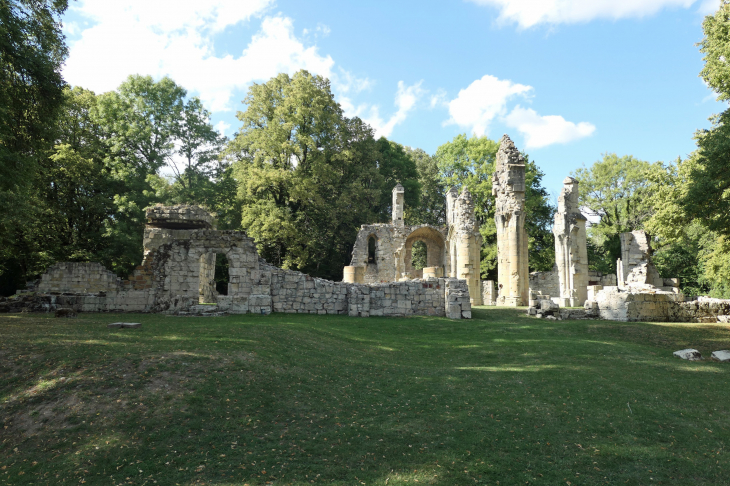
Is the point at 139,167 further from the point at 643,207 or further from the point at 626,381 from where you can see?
the point at 643,207

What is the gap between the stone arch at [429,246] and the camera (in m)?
35.8

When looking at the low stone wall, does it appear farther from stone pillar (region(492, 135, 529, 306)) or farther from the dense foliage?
stone pillar (region(492, 135, 529, 306))

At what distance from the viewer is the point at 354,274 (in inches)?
1260

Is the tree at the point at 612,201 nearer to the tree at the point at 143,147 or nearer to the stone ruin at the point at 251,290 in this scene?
the stone ruin at the point at 251,290

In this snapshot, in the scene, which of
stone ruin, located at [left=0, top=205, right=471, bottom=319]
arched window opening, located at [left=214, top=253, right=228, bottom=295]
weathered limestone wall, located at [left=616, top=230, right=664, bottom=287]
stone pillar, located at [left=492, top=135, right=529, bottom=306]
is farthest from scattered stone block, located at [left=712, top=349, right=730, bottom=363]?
arched window opening, located at [left=214, top=253, right=228, bottom=295]

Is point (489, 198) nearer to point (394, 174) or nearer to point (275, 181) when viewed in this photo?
point (394, 174)

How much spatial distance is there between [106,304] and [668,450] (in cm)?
1846

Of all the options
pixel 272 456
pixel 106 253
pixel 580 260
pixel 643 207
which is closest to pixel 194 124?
pixel 106 253

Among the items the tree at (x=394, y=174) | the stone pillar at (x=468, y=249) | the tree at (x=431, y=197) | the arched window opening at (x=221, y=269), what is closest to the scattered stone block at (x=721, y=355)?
the stone pillar at (x=468, y=249)

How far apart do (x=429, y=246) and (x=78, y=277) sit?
25701 millimetres

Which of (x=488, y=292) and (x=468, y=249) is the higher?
(x=468, y=249)

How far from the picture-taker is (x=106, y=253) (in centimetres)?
2591

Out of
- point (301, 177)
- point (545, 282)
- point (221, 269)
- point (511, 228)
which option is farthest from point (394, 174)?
point (511, 228)

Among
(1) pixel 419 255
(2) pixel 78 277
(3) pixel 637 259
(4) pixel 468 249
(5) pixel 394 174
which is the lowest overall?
(2) pixel 78 277
